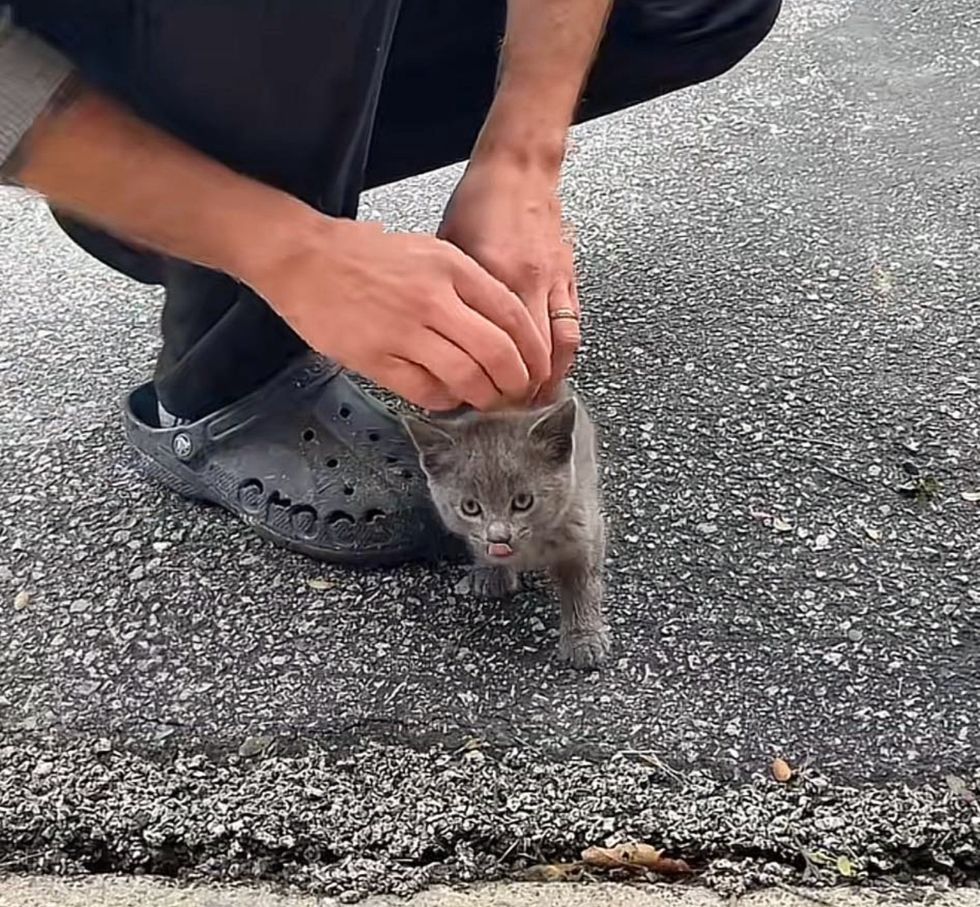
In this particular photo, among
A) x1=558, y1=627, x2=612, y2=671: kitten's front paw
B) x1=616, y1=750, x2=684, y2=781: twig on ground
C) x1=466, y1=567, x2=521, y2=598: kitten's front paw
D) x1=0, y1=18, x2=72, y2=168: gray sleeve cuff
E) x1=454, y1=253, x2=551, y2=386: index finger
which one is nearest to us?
x1=0, y1=18, x2=72, y2=168: gray sleeve cuff

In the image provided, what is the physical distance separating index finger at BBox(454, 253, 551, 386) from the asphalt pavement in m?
0.41

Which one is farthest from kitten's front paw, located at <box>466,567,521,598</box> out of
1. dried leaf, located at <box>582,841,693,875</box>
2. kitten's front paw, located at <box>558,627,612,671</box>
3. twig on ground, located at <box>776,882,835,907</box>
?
twig on ground, located at <box>776,882,835,907</box>

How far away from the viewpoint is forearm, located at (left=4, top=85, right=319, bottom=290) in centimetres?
106

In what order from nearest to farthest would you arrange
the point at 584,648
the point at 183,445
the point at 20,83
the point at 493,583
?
1. the point at 20,83
2. the point at 584,648
3. the point at 493,583
4. the point at 183,445

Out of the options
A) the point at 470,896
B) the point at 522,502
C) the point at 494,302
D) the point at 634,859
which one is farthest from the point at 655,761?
the point at 494,302

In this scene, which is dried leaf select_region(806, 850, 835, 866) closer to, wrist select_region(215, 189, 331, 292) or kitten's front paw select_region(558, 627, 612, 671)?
kitten's front paw select_region(558, 627, 612, 671)

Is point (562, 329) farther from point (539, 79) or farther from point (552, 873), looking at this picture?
point (552, 873)

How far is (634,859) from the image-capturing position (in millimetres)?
1165

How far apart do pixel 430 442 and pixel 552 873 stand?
503 mm

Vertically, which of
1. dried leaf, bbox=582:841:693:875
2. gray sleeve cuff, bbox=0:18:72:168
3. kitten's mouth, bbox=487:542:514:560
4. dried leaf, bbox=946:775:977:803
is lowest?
dried leaf, bbox=946:775:977:803

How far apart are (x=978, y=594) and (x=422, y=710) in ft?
2.02

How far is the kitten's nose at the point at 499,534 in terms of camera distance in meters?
1.42

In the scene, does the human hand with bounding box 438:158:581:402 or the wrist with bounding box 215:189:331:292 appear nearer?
the wrist with bounding box 215:189:331:292

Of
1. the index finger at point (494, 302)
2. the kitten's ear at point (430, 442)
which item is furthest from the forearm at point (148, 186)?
the kitten's ear at point (430, 442)
